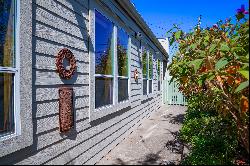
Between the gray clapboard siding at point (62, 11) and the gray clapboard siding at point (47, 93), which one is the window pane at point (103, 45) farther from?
the gray clapboard siding at point (47, 93)

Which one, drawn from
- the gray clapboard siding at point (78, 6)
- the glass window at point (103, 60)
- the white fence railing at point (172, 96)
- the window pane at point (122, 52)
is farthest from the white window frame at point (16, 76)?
the white fence railing at point (172, 96)

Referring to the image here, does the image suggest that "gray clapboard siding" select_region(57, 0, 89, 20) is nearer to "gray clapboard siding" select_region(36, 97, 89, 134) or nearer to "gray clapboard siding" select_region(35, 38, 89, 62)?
"gray clapboard siding" select_region(35, 38, 89, 62)

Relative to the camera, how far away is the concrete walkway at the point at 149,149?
5582mm

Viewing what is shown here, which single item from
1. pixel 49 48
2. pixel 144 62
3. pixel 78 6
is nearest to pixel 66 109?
pixel 49 48

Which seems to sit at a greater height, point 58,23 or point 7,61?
point 58,23

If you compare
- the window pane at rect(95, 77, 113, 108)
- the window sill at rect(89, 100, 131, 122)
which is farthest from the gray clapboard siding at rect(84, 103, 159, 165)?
the window pane at rect(95, 77, 113, 108)

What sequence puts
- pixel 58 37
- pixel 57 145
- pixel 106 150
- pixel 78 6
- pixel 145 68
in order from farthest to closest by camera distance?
pixel 145 68 → pixel 106 150 → pixel 78 6 → pixel 58 37 → pixel 57 145

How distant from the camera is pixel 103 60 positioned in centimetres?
632

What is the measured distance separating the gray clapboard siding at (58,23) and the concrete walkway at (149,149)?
2.55 meters

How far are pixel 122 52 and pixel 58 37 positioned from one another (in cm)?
385

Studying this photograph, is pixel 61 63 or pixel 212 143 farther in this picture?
pixel 212 143

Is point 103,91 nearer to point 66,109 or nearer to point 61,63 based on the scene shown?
point 66,109

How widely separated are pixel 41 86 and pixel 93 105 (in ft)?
5.72

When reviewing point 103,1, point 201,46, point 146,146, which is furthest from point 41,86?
point 146,146
